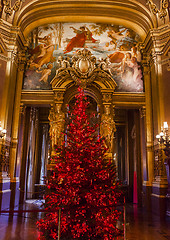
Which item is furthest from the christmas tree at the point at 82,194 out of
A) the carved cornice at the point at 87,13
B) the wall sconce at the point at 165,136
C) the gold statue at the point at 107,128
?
the carved cornice at the point at 87,13

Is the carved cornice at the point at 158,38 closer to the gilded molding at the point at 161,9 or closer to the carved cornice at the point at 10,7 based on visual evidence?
the gilded molding at the point at 161,9

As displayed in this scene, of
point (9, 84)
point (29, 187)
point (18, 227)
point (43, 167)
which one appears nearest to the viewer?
point (18, 227)

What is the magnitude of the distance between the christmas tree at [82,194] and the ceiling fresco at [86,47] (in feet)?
23.1

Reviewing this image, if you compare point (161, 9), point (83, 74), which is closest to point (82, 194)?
point (83, 74)

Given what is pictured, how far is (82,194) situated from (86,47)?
9458 millimetres

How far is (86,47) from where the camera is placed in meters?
12.7

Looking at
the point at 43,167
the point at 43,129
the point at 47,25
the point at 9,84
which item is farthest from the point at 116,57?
the point at 43,167

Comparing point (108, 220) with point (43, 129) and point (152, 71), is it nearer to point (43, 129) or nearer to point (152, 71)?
point (152, 71)

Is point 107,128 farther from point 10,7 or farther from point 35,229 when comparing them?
point 10,7

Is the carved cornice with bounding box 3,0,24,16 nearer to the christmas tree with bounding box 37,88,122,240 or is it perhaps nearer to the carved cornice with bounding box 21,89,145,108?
the carved cornice with bounding box 21,89,145,108

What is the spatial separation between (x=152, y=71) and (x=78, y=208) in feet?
27.6

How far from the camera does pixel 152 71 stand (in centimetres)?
1133

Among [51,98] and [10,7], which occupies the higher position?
[10,7]

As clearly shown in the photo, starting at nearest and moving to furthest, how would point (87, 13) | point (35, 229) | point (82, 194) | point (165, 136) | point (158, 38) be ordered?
point (82, 194), point (35, 229), point (165, 136), point (158, 38), point (87, 13)
